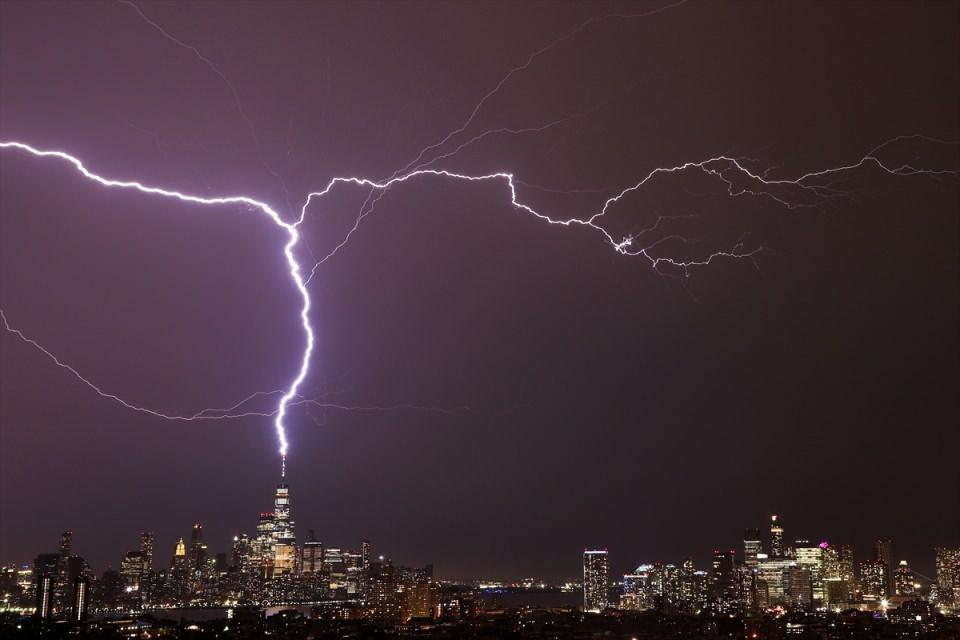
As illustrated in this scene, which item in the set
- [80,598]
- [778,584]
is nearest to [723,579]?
[778,584]

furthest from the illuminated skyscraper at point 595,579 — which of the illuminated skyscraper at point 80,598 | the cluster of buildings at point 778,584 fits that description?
the illuminated skyscraper at point 80,598

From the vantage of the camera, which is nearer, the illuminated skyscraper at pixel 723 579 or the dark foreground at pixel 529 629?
the dark foreground at pixel 529 629

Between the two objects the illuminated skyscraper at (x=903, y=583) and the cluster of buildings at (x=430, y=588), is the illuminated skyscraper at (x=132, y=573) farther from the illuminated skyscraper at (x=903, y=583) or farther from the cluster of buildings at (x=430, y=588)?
the illuminated skyscraper at (x=903, y=583)

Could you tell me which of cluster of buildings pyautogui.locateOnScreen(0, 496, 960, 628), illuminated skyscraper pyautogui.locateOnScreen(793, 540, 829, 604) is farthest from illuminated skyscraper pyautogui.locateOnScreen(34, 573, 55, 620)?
illuminated skyscraper pyautogui.locateOnScreen(793, 540, 829, 604)

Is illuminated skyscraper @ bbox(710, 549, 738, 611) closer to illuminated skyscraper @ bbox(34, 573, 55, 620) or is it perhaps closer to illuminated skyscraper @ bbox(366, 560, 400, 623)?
illuminated skyscraper @ bbox(366, 560, 400, 623)

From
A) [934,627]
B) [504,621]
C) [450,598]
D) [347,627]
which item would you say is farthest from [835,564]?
[347,627]

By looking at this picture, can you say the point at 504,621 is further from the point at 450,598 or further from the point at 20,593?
the point at 20,593

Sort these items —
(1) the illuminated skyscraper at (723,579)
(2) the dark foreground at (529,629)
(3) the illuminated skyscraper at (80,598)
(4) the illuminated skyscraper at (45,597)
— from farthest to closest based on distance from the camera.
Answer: (1) the illuminated skyscraper at (723,579)
(4) the illuminated skyscraper at (45,597)
(3) the illuminated skyscraper at (80,598)
(2) the dark foreground at (529,629)

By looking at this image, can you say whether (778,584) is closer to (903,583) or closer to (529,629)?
(903,583)
